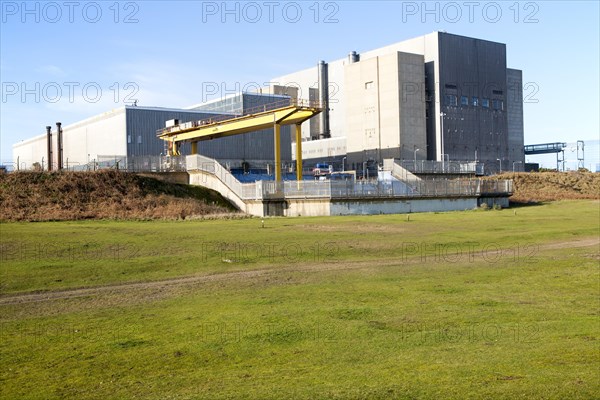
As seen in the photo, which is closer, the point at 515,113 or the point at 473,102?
the point at 473,102

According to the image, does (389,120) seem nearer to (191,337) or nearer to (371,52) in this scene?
(371,52)

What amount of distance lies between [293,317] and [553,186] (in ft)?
213

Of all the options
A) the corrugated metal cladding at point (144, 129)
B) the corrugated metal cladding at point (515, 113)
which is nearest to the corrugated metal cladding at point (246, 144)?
the corrugated metal cladding at point (144, 129)

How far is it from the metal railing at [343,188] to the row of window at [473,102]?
37506 mm

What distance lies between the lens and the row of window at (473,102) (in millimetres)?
91625

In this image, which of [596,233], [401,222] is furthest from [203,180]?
[596,233]

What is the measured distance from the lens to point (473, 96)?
313 ft

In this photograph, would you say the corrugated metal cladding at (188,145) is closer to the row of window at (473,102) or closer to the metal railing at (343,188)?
the metal railing at (343,188)

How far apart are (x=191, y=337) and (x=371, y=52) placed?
96.3 m

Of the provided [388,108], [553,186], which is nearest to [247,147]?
[388,108]

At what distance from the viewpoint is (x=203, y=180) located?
5500cm

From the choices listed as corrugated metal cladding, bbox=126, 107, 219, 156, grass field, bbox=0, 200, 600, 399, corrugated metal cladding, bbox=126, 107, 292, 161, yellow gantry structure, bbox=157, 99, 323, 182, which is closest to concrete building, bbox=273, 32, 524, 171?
corrugated metal cladding, bbox=126, 107, 292, 161

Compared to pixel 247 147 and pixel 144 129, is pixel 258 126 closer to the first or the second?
pixel 144 129

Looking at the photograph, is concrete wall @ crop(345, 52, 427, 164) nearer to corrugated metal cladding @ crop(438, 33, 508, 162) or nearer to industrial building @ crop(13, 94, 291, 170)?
corrugated metal cladding @ crop(438, 33, 508, 162)
